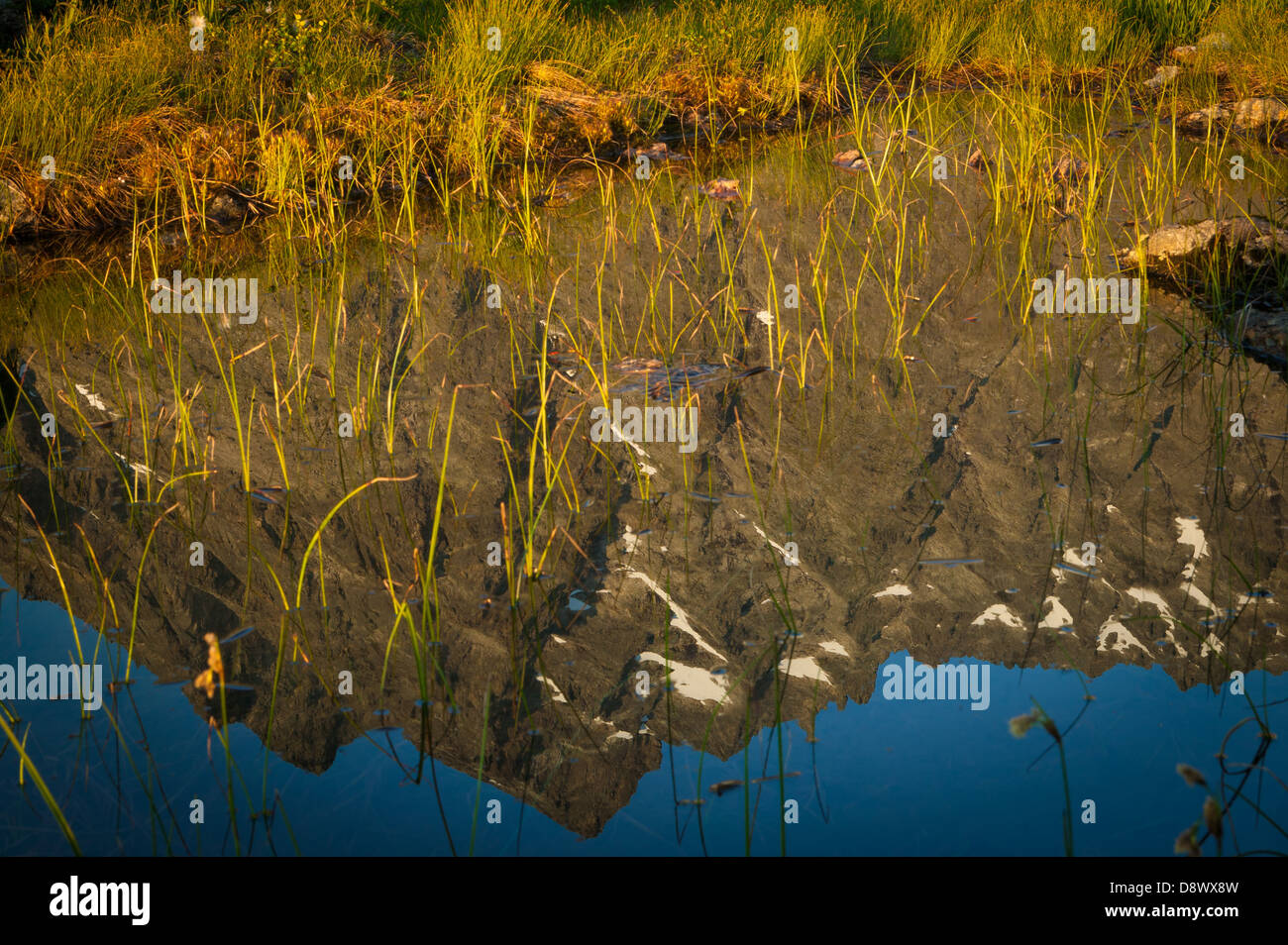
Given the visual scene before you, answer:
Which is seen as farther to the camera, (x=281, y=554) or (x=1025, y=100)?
(x=1025, y=100)

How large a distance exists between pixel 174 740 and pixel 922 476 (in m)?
2.29

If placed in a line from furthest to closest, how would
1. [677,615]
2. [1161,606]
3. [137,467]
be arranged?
[137,467] → [677,615] → [1161,606]

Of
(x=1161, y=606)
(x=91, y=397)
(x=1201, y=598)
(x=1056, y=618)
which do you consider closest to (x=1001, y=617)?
(x=1056, y=618)

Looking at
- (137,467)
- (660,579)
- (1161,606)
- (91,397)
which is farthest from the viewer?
(91,397)

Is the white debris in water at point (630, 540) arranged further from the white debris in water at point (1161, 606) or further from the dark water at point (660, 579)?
the white debris in water at point (1161, 606)

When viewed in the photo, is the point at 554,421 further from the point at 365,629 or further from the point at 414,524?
the point at 365,629

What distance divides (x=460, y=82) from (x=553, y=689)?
22.6ft

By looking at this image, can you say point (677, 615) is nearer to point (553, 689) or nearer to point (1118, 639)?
point (553, 689)

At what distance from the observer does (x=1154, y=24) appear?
11148mm

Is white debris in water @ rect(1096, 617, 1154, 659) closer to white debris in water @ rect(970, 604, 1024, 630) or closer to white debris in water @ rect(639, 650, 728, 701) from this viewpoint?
white debris in water @ rect(970, 604, 1024, 630)

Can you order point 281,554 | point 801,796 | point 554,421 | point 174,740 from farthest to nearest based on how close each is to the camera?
point 554,421, point 281,554, point 174,740, point 801,796

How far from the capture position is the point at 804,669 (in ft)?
7.85

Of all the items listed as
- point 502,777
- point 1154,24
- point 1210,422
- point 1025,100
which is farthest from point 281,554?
point 1154,24

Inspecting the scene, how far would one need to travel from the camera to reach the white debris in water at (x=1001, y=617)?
253cm
